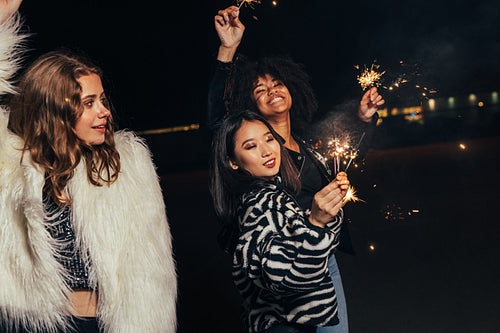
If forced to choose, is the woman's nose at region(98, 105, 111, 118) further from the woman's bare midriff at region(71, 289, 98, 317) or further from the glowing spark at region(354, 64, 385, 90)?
the glowing spark at region(354, 64, 385, 90)

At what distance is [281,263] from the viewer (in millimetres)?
1396

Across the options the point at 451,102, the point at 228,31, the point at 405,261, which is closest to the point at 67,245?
the point at 228,31

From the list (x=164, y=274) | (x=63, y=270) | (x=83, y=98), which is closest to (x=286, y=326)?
(x=164, y=274)

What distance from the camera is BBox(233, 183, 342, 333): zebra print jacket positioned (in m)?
1.39

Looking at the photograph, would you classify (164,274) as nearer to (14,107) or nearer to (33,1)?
(14,107)

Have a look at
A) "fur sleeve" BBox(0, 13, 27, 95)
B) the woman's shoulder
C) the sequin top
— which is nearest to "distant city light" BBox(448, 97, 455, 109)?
the woman's shoulder

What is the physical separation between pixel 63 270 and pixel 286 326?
80 centimetres

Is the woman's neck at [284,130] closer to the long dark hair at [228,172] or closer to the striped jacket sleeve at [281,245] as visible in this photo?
the long dark hair at [228,172]

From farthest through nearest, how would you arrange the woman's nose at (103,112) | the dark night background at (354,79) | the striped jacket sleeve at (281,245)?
the dark night background at (354,79)
the woman's nose at (103,112)
the striped jacket sleeve at (281,245)

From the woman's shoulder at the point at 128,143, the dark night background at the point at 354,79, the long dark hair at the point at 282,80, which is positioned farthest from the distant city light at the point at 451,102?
the woman's shoulder at the point at 128,143

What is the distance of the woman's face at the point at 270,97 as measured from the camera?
6.29 ft

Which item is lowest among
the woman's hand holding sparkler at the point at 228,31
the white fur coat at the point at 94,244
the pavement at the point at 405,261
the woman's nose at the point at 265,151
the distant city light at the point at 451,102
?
the pavement at the point at 405,261

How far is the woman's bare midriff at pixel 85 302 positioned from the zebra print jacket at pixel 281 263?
0.53 meters

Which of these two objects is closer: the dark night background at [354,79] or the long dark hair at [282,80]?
the long dark hair at [282,80]
